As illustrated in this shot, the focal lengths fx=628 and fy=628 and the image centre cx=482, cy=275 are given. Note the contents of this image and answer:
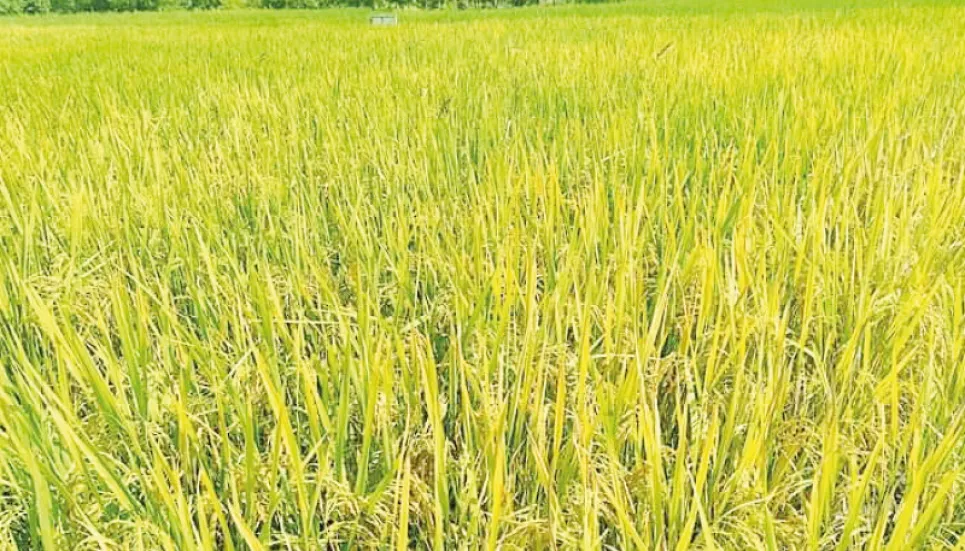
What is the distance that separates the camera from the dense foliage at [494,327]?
0.45 m

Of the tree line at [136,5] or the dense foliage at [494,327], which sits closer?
the dense foliage at [494,327]

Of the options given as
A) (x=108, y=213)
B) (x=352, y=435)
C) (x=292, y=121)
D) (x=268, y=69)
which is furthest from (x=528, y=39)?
(x=352, y=435)

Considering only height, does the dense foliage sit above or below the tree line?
below

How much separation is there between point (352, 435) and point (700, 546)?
1.02 ft

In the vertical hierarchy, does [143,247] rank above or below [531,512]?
above

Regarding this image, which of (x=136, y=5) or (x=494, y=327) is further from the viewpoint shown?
(x=136, y=5)

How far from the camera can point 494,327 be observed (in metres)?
0.69

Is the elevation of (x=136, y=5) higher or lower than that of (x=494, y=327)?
higher

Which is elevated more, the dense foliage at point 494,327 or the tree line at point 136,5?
the tree line at point 136,5

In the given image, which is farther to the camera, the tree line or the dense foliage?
the tree line

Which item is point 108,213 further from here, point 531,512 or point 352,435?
point 531,512

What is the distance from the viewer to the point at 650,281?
0.82 meters

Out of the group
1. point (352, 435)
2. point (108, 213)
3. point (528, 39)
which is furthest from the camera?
point (528, 39)

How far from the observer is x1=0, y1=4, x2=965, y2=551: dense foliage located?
1.48ft
